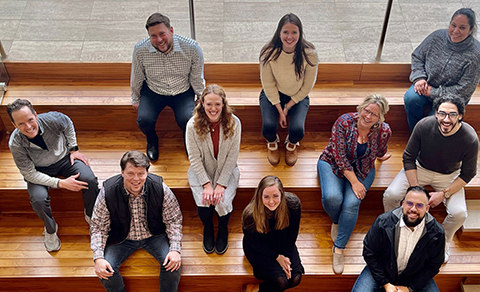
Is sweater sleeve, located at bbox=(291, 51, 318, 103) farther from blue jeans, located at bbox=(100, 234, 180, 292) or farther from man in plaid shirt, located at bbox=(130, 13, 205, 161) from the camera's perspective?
blue jeans, located at bbox=(100, 234, 180, 292)

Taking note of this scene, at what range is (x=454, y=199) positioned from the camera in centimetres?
316

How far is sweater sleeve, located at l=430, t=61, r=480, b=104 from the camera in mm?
3332

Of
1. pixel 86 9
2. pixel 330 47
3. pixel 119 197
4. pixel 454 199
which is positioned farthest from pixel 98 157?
pixel 454 199

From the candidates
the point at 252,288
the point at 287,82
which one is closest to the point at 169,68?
the point at 287,82

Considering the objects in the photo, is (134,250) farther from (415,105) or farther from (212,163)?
(415,105)

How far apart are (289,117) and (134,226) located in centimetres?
137

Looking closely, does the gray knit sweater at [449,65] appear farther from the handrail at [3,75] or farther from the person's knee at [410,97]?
the handrail at [3,75]

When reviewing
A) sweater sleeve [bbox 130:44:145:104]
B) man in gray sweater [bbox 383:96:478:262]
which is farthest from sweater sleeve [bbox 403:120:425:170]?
sweater sleeve [bbox 130:44:145:104]

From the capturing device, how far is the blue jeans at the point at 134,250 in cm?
297

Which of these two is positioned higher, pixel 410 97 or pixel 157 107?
pixel 410 97

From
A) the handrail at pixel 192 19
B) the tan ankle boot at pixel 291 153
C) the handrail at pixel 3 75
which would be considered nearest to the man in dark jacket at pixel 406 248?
the tan ankle boot at pixel 291 153

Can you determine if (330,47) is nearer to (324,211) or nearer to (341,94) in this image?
(341,94)

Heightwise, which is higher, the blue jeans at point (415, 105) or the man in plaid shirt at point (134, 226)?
the blue jeans at point (415, 105)

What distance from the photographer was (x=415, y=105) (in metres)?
3.50
